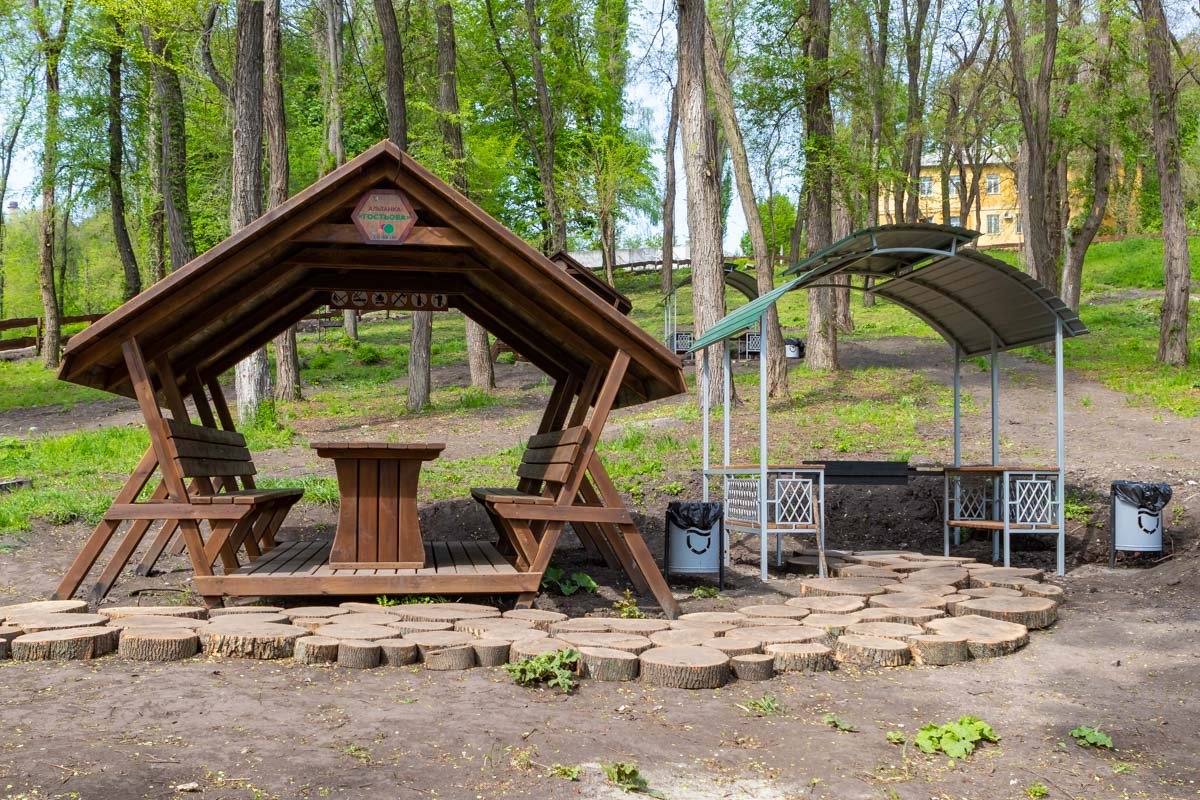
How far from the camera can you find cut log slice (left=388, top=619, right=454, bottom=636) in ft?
21.1

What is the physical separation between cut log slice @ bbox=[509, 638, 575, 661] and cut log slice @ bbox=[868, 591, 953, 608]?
2.87 m

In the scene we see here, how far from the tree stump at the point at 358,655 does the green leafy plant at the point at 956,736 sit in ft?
10.0

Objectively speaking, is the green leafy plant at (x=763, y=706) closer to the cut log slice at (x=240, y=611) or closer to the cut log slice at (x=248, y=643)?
the cut log slice at (x=248, y=643)

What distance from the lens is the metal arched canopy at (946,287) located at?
373 inches

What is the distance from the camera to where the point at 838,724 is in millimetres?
5164

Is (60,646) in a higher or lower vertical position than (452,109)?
lower

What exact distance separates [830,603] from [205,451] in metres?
5.10

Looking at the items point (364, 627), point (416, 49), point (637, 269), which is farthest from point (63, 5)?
point (637, 269)

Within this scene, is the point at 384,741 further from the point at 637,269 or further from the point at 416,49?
the point at 637,269

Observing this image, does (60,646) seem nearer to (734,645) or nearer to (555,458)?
(555,458)

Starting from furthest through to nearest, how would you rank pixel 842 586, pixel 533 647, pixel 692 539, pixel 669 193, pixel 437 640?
pixel 669 193
pixel 692 539
pixel 842 586
pixel 437 640
pixel 533 647

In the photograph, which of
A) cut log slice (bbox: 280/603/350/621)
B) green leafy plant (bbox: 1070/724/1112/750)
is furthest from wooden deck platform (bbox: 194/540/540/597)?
green leafy plant (bbox: 1070/724/1112/750)

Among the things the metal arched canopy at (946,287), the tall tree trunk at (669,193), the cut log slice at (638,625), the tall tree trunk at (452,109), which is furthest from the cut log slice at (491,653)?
the tall tree trunk at (669,193)

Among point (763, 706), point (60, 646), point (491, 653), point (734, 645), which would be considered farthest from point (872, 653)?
point (60, 646)
